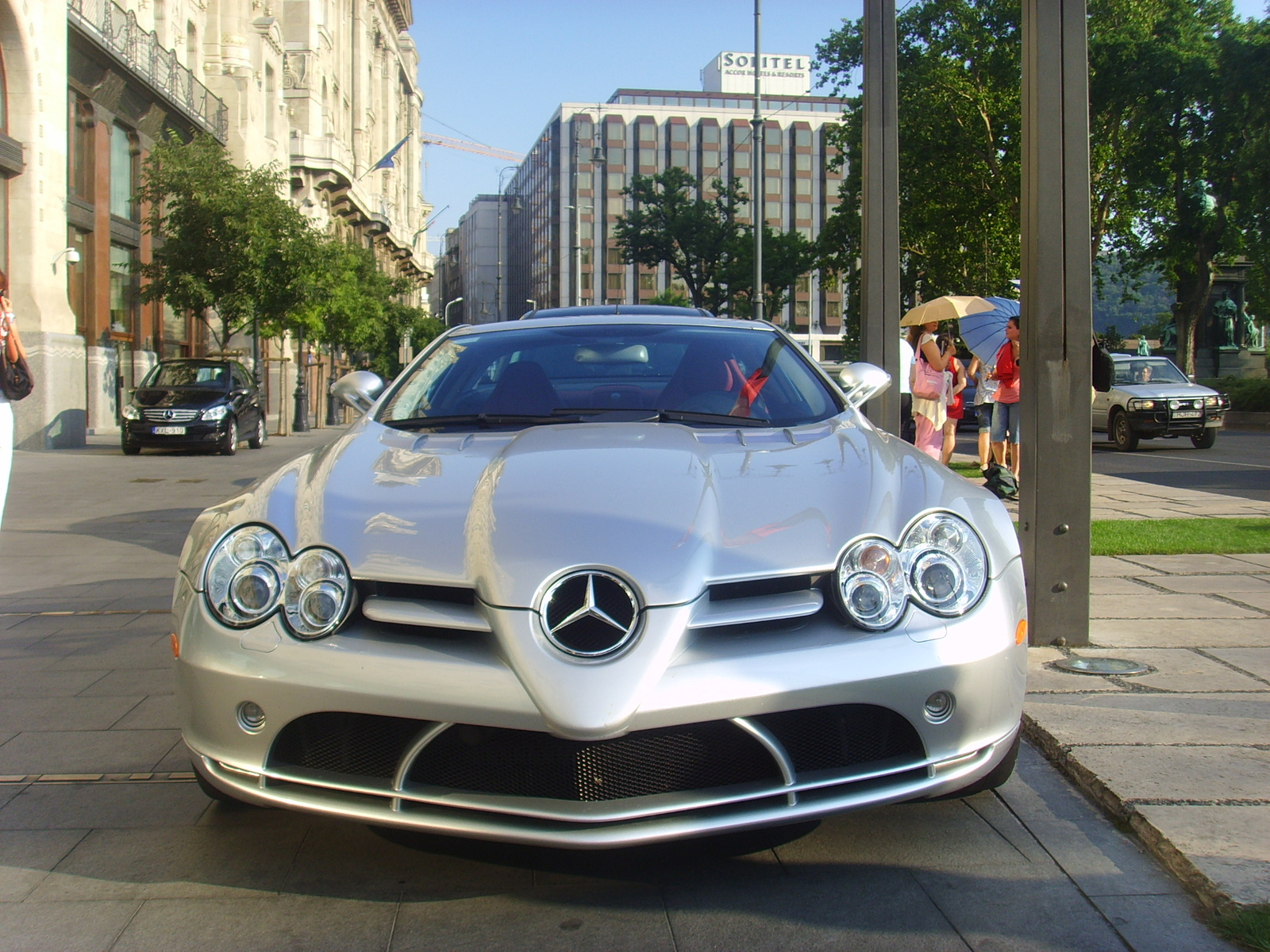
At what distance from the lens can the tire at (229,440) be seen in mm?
20781

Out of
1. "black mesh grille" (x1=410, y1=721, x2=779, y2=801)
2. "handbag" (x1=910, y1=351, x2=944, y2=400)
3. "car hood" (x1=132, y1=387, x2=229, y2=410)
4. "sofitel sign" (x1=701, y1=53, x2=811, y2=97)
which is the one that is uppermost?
"sofitel sign" (x1=701, y1=53, x2=811, y2=97)

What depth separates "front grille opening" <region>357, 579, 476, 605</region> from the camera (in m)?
2.74

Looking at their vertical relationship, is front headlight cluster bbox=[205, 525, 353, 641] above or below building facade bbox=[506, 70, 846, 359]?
below

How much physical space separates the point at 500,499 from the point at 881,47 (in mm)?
7112

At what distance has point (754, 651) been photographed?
8.62 ft

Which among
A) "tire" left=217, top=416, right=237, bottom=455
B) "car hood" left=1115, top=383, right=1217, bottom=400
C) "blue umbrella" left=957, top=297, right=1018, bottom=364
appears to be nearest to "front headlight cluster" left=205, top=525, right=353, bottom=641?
"blue umbrella" left=957, top=297, right=1018, bottom=364

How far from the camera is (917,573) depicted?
9.36 ft

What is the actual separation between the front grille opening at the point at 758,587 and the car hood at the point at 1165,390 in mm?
19868

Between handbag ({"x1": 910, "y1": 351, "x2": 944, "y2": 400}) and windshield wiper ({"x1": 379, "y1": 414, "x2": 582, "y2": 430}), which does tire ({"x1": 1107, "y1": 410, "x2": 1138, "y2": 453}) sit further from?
windshield wiper ({"x1": 379, "y1": 414, "x2": 582, "y2": 430})

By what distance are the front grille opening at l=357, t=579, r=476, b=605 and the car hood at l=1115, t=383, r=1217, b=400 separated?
796 inches

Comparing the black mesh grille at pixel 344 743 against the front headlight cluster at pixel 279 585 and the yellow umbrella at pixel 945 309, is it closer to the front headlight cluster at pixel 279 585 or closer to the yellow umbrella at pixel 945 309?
the front headlight cluster at pixel 279 585

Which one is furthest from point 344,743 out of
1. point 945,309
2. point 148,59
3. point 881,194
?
point 148,59

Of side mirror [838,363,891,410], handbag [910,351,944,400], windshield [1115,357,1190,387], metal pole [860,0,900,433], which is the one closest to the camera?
side mirror [838,363,891,410]

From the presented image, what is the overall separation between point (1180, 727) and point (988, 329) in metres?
10.3
